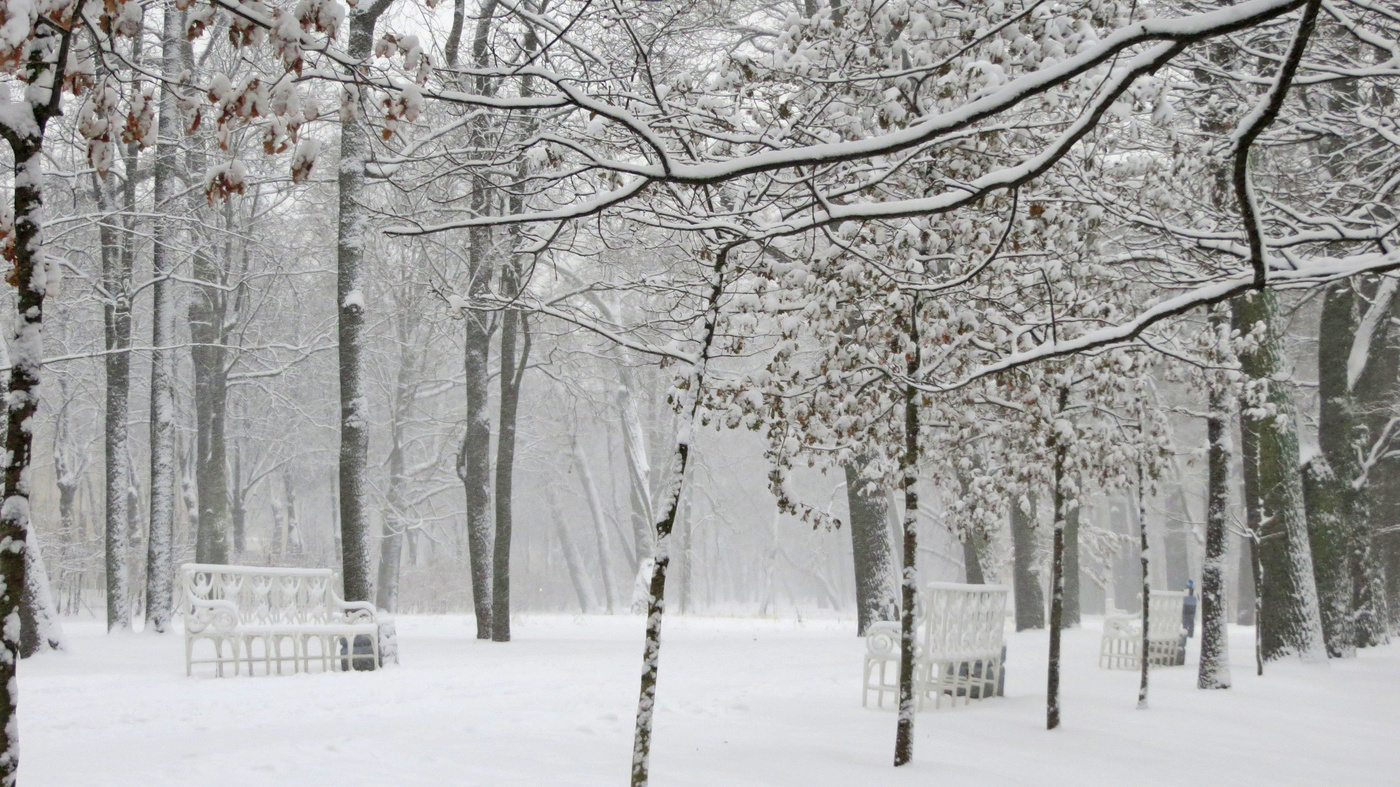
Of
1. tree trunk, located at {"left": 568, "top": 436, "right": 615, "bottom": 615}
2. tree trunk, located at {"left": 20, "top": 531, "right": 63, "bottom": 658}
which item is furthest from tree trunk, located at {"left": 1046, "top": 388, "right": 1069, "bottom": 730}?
tree trunk, located at {"left": 568, "top": 436, "right": 615, "bottom": 615}

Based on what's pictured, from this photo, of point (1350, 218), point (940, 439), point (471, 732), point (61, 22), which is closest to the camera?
point (61, 22)

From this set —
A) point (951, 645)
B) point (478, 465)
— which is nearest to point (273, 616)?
point (478, 465)

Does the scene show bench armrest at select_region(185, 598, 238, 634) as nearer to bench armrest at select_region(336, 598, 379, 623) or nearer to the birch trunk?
bench armrest at select_region(336, 598, 379, 623)

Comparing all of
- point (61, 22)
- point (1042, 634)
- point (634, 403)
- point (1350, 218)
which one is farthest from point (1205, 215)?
→ point (634, 403)

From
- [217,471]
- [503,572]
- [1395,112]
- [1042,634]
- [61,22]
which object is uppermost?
[1395,112]

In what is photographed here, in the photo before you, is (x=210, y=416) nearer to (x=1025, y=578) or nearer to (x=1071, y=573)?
(x=1025, y=578)

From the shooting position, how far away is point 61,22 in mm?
2891

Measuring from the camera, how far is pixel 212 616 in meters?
9.02

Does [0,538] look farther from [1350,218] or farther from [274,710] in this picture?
[1350,218]

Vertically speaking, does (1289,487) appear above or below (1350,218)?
below

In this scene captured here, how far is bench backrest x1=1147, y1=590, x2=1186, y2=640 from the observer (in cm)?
1178

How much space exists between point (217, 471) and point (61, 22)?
53.3 ft

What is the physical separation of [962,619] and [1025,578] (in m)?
9.94

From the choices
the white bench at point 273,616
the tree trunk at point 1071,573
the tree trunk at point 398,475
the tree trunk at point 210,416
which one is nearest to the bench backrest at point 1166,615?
the tree trunk at point 1071,573
